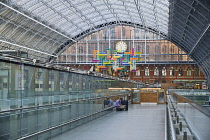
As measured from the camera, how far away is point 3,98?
28.7 feet

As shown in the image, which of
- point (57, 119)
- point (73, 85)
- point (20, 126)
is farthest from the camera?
point (73, 85)

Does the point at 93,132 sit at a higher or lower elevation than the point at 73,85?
lower

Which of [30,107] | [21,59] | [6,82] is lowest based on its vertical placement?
[30,107]

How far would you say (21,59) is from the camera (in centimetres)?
1014

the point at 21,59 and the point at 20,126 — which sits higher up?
the point at 21,59

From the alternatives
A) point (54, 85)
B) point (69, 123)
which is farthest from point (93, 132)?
point (54, 85)

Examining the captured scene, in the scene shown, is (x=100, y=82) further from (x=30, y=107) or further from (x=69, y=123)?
(x=30, y=107)

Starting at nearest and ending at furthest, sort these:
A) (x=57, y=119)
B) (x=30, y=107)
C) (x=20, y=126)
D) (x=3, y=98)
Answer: (x=3, y=98) < (x=20, y=126) < (x=30, y=107) < (x=57, y=119)

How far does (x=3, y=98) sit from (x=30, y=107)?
6.10 ft

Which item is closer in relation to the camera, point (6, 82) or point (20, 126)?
point (6, 82)

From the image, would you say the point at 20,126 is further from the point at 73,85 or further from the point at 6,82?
the point at 73,85

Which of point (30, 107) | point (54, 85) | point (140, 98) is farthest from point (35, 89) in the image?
point (140, 98)

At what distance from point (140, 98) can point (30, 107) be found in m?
37.8

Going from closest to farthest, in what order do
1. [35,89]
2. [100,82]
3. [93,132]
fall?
1. [35,89]
2. [93,132]
3. [100,82]
